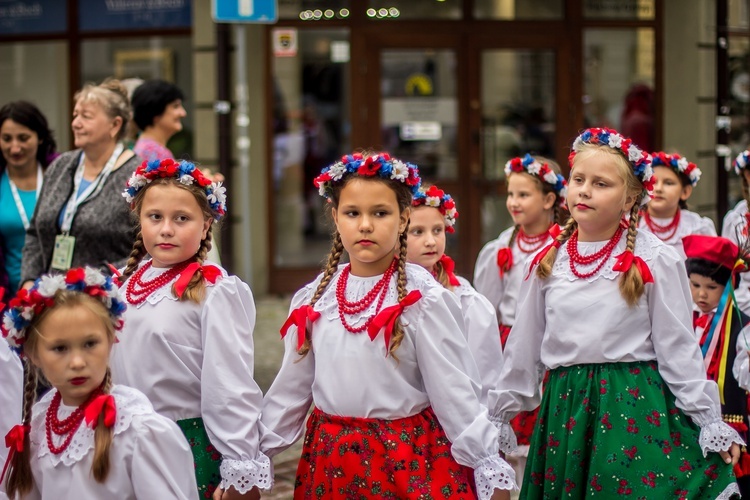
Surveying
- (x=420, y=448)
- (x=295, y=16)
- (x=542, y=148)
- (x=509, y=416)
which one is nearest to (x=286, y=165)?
(x=295, y=16)

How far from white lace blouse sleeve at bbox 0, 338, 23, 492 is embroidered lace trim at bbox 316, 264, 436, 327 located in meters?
1.23

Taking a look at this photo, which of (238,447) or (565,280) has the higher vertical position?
(565,280)

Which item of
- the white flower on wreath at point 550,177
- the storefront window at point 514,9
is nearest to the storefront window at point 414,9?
the storefront window at point 514,9

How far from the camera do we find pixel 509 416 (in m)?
4.96

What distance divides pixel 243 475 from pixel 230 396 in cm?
28

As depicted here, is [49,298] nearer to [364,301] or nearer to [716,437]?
[364,301]

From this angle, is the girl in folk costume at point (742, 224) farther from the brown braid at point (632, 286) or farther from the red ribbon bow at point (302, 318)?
the red ribbon bow at point (302, 318)

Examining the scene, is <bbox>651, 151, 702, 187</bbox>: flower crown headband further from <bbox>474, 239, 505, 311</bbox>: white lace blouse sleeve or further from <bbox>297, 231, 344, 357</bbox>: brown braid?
<bbox>297, 231, 344, 357</bbox>: brown braid

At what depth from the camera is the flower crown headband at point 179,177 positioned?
14.6 ft

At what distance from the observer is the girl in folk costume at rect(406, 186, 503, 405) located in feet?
18.3

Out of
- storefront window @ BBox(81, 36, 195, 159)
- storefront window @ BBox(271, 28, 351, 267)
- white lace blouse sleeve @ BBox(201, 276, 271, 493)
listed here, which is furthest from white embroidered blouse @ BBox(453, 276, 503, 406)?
storefront window @ BBox(81, 36, 195, 159)

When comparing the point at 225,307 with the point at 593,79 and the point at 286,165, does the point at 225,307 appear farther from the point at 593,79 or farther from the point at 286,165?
the point at 593,79

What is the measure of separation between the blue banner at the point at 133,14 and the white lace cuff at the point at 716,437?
9.29 m

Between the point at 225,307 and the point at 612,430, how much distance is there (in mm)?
1567
